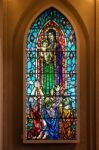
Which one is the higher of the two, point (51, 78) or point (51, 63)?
point (51, 63)

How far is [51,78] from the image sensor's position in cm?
539

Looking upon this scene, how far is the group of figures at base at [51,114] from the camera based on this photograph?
5340 millimetres

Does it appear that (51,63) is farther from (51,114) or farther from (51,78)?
(51,114)

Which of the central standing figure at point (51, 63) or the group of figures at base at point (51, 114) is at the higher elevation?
the central standing figure at point (51, 63)

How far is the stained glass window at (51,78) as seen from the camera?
5344 mm

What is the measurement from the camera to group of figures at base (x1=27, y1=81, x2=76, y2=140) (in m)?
5.34

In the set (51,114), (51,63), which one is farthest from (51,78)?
(51,114)

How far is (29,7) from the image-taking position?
5.39m

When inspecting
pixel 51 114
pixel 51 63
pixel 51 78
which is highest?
pixel 51 63

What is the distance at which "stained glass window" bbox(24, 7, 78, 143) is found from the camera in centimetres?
534

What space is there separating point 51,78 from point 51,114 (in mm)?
486

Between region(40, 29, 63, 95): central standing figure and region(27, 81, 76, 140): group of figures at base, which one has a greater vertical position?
region(40, 29, 63, 95): central standing figure
